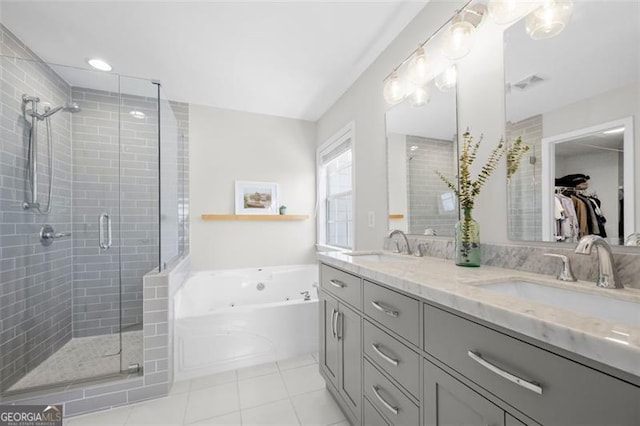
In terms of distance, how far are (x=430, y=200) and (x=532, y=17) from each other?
0.95m

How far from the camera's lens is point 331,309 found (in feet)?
5.25

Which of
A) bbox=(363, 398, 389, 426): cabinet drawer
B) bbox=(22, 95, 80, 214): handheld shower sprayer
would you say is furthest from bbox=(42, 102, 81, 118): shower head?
bbox=(363, 398, 389, 426): cabinet drawer

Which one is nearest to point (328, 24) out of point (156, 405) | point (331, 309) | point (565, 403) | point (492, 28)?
point (492, 28)

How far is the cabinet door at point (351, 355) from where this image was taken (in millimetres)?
1291

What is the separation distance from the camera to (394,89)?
1828 mm

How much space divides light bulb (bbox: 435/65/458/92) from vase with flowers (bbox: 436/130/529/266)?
368mm

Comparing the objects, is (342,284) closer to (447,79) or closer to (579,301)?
(579,301)

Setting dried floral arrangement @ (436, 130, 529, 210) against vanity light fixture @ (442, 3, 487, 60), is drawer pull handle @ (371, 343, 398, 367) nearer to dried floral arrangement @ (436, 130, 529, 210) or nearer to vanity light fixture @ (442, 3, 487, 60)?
dried floral arrangement @ (436, 130, 529, 210)

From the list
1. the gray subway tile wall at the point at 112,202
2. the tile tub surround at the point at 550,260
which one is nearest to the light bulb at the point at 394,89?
the tile tub surround at the point at 550,260

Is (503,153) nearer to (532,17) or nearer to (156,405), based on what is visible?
(532,17)

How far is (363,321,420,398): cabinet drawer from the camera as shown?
0.92m

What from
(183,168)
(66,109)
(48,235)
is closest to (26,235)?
(48,235)

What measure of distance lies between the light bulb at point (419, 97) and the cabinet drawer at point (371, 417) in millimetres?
1745

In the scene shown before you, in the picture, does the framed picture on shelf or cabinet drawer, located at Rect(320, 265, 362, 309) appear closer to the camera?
cabinet drawer, located at Rect(320, 265, 362, 309)
